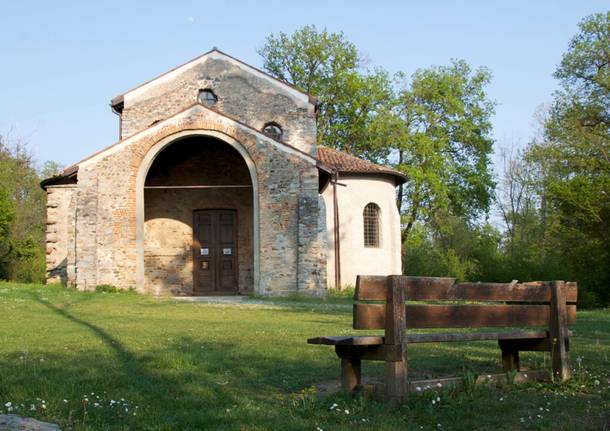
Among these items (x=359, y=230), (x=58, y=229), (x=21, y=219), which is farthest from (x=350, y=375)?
(x=21, y=219)

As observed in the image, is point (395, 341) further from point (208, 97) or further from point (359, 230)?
point (208, 97)

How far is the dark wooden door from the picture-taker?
2598cm

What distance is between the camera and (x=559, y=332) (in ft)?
22.9

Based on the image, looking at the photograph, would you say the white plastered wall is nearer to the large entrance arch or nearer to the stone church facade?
the stone church facade

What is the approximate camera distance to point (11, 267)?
113ft

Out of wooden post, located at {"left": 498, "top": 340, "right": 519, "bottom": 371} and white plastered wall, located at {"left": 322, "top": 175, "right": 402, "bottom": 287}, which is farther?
white plastered wall, located at {"left": 322, "top": 175, "right": 402, "bottom": 287}

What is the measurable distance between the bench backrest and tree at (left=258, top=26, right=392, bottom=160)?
3390 cm

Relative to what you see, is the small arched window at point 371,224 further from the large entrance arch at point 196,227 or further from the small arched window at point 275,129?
the large entrance arch at point 196,227

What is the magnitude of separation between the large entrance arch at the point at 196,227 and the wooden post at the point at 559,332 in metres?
19.4

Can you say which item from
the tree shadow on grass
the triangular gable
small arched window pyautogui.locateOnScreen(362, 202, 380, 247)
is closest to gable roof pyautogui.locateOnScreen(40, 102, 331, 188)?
the triangular gable

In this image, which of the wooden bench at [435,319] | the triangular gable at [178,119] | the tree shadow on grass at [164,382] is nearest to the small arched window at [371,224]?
the triangular gable at [178,119]

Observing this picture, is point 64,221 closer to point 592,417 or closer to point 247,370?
point 247,370

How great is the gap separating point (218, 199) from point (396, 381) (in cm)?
2092

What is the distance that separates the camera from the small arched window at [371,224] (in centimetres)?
2797
